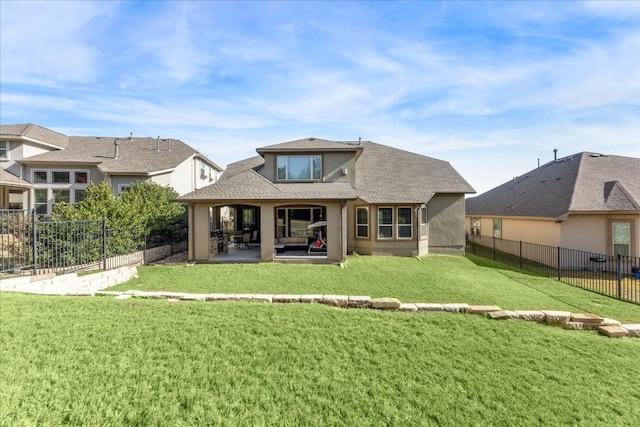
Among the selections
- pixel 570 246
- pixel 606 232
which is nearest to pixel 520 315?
pixel 570 246

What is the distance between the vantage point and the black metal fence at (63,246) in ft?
30.1

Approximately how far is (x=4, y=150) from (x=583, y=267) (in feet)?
129

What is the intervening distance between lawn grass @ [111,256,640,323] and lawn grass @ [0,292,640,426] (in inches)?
116

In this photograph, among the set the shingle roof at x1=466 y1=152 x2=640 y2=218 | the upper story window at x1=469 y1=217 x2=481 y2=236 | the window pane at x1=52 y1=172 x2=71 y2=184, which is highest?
the window pane at x1=52 y1=172 x2=71 y2=184

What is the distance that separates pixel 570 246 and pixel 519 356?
46.5 feet

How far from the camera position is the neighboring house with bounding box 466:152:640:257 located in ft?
47.2

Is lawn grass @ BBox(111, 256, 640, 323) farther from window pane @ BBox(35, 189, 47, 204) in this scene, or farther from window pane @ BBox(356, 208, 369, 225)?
window pane @ BBox(35, 189, 47, 204)

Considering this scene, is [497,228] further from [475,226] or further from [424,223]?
[424,223]

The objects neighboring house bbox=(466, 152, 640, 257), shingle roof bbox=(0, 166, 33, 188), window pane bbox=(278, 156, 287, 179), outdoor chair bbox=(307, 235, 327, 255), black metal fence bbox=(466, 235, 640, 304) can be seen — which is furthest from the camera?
shingle roof bbox=(0, 166, 33, 188)

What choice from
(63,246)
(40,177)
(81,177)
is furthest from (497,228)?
(40,177)

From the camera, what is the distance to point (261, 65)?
14.0 metres

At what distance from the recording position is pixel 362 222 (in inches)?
634

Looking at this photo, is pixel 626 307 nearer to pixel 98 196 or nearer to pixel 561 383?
pixel 561 383

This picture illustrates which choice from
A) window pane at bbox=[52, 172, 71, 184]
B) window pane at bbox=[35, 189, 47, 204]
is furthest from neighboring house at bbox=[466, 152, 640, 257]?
window pane at bbox=[35, 189, 47, 204]
